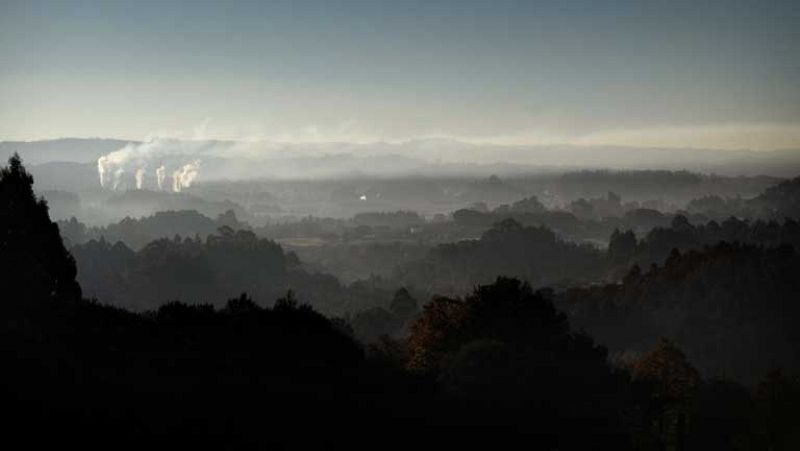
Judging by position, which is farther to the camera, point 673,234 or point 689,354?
point 673,234

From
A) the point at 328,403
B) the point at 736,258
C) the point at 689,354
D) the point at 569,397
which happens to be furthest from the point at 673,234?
the point at 328,403

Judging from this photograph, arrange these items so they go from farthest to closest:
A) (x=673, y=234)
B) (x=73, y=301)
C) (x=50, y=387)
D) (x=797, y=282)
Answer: (x=673, y=234), (x=797, y=282), (x=73, y=301), (x=50, y=387)

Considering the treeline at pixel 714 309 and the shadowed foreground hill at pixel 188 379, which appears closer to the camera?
the shadowed foreground hill at pixel 188 379

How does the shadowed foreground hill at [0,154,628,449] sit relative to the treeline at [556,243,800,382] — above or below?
above

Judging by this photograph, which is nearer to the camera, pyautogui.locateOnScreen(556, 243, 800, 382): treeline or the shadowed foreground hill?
the shadowed foreground hill

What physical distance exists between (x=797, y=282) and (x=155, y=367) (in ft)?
324

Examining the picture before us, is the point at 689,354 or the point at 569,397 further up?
the point at 569,397

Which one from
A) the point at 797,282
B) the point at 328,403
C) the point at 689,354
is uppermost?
the point at 328,403

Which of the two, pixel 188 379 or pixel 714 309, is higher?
pixel 188 379

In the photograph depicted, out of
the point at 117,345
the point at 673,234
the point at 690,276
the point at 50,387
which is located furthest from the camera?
the point at 673,234

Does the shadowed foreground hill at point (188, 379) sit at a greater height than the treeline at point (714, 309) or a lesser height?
greater

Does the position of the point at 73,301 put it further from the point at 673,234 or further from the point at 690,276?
the point at 673,234

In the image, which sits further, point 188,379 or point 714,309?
point 714,309

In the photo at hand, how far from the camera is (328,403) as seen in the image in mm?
21422
